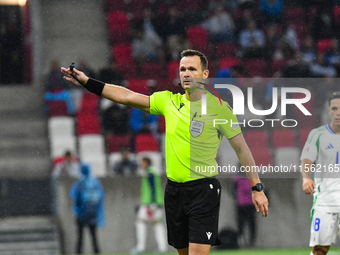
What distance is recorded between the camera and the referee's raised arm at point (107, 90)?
3.96 meters

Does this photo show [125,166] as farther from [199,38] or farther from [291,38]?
[291,38]

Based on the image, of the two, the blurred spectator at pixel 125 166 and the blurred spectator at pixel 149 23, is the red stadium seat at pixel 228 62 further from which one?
the blurred spectator at pixel 125 166

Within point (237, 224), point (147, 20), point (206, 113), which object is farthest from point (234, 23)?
point (206, 113)

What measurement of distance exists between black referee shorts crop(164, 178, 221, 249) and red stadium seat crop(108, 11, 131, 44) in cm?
726

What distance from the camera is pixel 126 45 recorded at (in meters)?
10.8

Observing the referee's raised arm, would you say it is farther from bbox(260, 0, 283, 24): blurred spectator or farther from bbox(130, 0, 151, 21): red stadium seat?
bbox(260, 0, 283, 24): blurred spectator

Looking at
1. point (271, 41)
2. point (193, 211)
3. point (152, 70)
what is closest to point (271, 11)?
point (271, 41)

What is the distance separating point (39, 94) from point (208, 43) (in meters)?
3.25

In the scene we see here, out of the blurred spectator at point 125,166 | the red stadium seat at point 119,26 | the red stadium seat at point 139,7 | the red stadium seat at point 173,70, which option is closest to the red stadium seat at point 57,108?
the blurred spectator at point 125,166

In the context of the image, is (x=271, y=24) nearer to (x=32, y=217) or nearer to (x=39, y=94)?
(x=39, y=94)

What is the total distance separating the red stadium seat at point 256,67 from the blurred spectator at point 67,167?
333 centimetres

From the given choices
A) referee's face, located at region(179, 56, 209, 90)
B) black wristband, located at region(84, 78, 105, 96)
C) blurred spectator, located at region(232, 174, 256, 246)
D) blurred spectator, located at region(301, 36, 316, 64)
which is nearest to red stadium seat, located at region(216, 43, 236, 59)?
blurred spectator, located at region(301, 36, 316, 64)

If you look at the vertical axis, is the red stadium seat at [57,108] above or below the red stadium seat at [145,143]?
above

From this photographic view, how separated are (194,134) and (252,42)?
673cm
